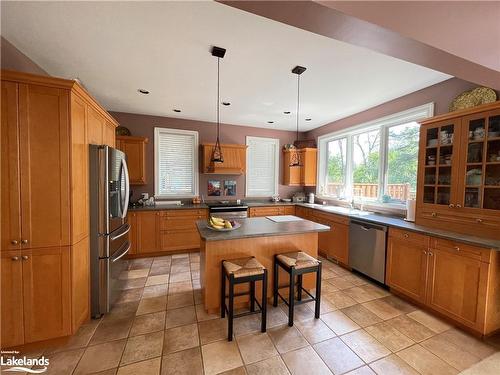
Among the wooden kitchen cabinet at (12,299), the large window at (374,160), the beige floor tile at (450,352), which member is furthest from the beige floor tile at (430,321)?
the wooden kitchen cabinet at (12,299)

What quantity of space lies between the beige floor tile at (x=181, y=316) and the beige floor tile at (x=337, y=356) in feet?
4.19

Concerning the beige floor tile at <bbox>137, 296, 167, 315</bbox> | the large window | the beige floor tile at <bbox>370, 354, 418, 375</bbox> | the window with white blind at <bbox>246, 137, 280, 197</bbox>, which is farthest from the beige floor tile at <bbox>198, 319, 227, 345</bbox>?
the window with white blind at <bbox>246, 137, 280, 197</bbox>

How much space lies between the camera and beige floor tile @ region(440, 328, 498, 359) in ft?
5.85

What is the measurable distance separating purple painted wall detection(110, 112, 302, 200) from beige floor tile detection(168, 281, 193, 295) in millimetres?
2185

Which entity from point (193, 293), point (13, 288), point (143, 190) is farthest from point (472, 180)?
point (143, 190)

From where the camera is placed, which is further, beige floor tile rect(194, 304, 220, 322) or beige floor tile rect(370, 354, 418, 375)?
beige floor tile rect(194, 304, 220, 322)

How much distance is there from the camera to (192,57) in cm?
217

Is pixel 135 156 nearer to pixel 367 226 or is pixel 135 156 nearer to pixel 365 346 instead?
pixel 367 226

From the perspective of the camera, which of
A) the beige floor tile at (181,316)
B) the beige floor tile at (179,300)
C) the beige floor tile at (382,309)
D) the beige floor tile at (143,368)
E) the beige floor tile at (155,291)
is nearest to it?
the beige floor tile at (143,368)

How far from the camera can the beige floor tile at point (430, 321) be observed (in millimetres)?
2074

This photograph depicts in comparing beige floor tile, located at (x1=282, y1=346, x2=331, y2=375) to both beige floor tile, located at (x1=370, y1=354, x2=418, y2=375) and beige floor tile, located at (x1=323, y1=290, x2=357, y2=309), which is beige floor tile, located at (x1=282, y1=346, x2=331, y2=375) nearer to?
beige floor tile, located at (x1=370, y1=354, x2=418, y2=375)

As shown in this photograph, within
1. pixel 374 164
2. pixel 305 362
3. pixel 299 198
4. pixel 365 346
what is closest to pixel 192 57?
pixel 305 362

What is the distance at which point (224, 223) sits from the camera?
7.77 feet

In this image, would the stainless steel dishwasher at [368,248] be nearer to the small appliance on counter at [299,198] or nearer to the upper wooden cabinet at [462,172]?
the upper wooden cabinet at [462,172]
